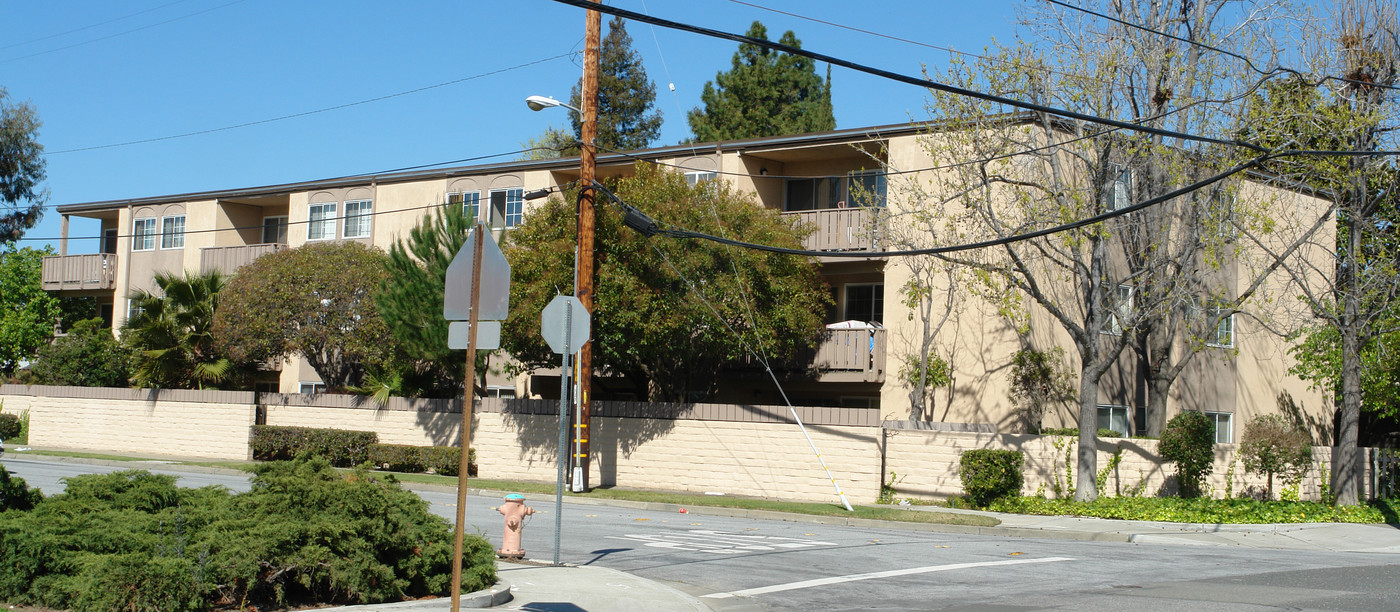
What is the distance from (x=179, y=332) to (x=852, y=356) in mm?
19871

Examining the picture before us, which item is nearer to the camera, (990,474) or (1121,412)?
(990,474)

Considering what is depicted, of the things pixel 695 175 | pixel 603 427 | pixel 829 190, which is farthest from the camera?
pixel 695 175

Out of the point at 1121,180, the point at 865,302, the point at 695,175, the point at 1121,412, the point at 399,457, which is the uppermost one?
the point at 695,175

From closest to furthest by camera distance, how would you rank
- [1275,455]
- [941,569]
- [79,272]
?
[941,569] → [1275,455] → [79,272]

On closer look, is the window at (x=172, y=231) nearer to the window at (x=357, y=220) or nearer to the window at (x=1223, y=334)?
the window at (x=357, y=220)

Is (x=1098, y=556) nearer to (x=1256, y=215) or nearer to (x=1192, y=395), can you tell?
(x=1256, y=215)

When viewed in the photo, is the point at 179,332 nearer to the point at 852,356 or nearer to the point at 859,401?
the point at 859,401

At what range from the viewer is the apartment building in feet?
80.6

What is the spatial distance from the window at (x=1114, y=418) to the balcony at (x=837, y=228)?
6659mm

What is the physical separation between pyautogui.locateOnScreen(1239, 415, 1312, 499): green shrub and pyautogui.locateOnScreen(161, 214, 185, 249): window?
33.8 meters

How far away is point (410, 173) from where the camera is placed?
112ft

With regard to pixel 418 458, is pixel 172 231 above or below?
above

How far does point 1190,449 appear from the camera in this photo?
21.2 meters

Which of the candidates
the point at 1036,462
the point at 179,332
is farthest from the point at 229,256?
the point at 1036,462
